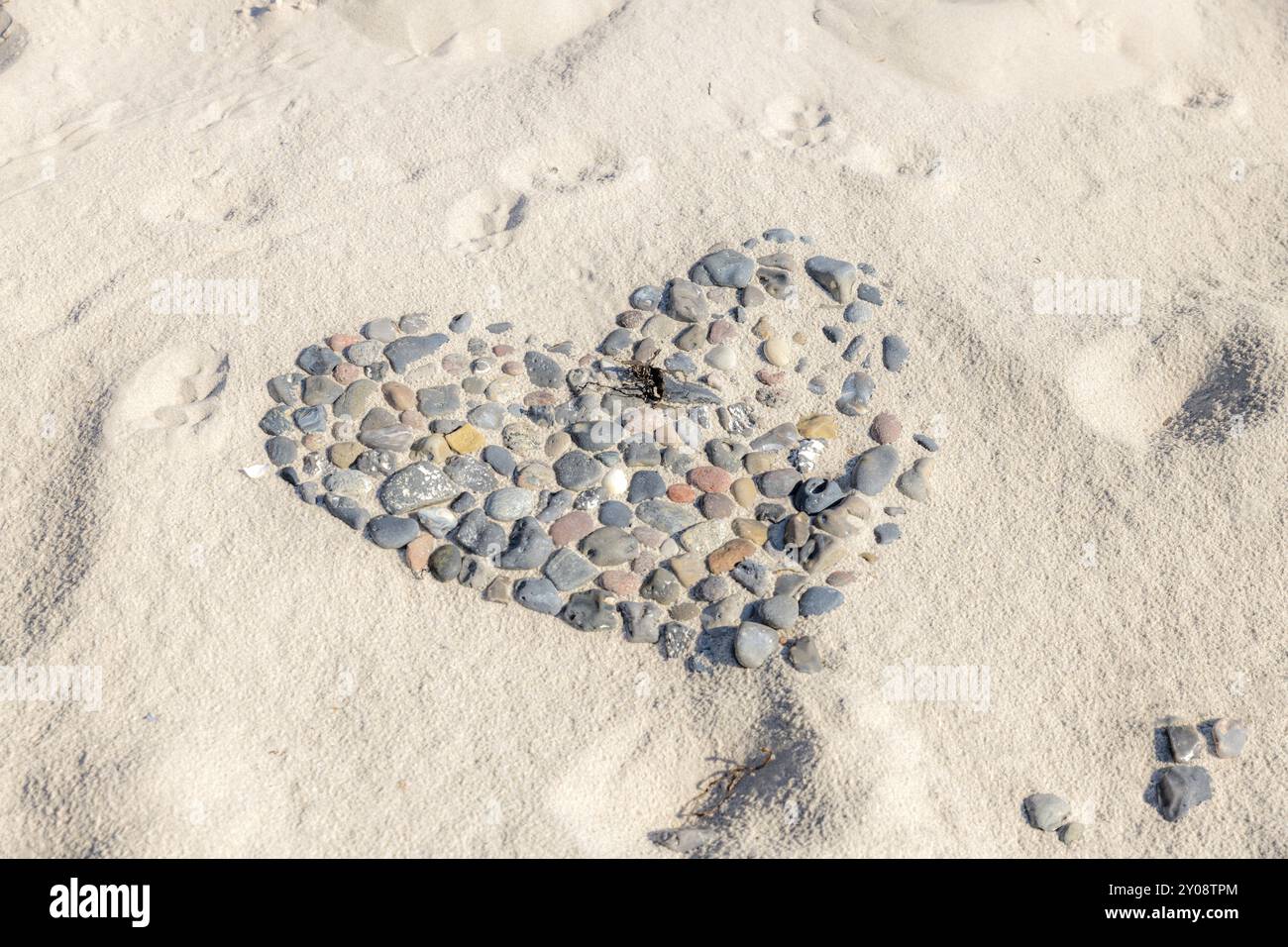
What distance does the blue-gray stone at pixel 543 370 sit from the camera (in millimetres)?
2467

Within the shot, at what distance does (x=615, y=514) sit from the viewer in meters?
2.25

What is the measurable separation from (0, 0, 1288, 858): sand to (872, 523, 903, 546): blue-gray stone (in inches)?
1.6

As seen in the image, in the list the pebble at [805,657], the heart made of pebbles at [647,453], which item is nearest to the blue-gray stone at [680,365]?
the heart made of pebbles at [647,453]

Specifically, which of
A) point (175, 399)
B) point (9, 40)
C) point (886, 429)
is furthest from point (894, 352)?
point (9, 40)

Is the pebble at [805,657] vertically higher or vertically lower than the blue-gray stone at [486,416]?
lower

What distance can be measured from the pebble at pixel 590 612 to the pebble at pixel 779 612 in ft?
1.02

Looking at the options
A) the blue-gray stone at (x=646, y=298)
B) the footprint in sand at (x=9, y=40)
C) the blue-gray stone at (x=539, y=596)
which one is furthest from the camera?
the footprint in sand at (x=9, y=40)

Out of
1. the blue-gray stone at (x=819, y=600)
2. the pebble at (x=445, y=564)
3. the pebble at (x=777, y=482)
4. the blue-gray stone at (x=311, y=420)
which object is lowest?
the blue-gray stone at (x=819, y=600)

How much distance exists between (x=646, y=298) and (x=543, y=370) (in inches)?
13.8

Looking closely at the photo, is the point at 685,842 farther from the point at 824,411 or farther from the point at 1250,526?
the point at 1250,526

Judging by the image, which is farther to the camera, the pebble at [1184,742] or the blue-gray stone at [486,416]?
the blue-gray stone at [486,416]

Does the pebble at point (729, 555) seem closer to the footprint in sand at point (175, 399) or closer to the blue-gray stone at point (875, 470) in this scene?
the blue-gray stone at point (875, 470)

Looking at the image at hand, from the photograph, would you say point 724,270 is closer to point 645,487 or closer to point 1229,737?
point 645,487

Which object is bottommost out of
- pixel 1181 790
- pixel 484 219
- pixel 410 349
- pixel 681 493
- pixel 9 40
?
pixel 1181 790
